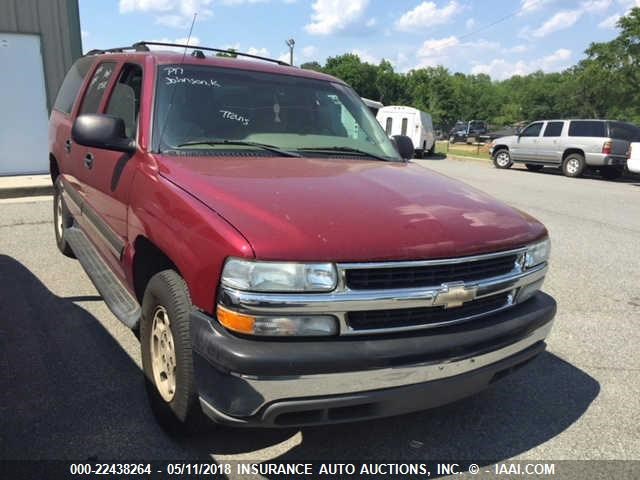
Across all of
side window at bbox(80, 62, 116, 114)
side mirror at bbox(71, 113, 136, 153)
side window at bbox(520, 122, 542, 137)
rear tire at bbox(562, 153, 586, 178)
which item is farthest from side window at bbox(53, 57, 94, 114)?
side window at bbox(520, 122, 542, 137)

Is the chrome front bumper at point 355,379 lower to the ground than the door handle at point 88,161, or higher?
lower

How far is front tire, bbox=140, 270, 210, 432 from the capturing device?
2305 millimetres

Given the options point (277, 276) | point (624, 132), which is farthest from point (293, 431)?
point (624, 132)

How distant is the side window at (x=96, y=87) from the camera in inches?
162

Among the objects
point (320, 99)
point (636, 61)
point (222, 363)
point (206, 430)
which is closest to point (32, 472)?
point (206, 430)

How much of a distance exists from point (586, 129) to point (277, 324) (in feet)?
60.5

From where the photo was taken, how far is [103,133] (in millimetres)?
3031

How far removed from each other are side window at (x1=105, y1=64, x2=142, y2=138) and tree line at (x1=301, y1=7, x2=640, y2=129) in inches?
1548

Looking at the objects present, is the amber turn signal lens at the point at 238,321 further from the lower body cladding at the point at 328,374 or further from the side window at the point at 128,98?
the side window at the point at 128,98

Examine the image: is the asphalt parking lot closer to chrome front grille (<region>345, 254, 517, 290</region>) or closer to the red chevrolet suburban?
the red chevrolet suburban

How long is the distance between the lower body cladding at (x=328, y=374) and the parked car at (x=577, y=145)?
55.5ft

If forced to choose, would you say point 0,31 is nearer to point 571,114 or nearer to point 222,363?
point 222,363

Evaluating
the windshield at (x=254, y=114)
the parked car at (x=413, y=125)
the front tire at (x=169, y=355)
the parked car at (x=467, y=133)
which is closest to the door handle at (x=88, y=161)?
the windshield at (x=254, y=114)

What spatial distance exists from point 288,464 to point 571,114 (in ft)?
246
